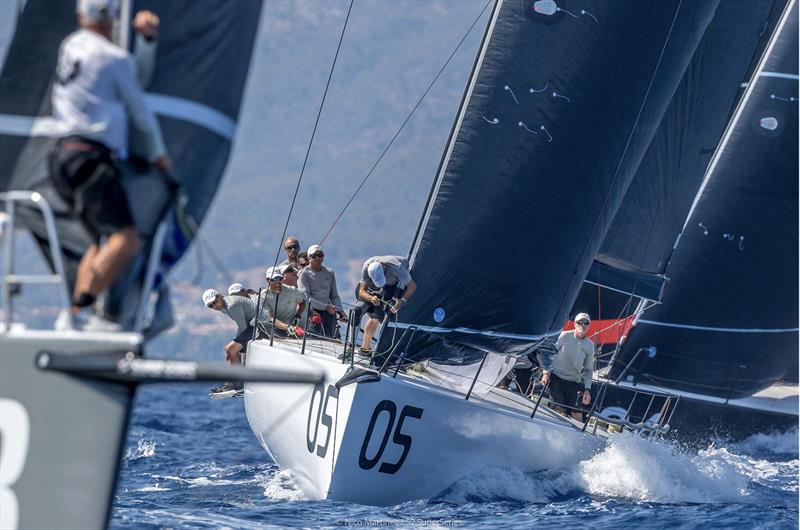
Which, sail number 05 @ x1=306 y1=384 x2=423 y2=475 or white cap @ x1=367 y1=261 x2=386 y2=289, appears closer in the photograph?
sail number 05 @ x1=306 y1=384 x2=423 y2=475

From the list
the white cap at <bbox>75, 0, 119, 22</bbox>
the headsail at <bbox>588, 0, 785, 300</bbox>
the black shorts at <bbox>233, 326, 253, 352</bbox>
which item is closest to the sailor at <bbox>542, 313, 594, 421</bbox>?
the headsail at <bbox>588, 0, 785, 300</bbox>

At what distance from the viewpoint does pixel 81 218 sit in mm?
4910

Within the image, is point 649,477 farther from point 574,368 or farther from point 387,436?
point 387,436

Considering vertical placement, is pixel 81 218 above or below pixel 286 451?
above

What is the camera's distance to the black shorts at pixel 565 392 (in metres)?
11.2

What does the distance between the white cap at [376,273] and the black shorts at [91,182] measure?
448cm

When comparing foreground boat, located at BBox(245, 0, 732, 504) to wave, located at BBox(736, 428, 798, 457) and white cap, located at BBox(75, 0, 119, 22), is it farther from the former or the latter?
wave, located at BBox(736, 428, 798, 457)

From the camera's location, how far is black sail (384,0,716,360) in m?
9.98

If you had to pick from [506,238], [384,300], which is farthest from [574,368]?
[384,300]

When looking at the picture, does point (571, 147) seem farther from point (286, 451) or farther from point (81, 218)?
point (81, 218)

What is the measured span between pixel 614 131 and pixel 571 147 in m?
0.44

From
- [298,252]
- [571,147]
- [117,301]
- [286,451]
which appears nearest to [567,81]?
[571,147]

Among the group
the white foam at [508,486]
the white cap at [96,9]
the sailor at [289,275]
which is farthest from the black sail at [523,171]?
the white cap at [96,9]

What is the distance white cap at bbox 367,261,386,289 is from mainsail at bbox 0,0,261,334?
3.85 meters
